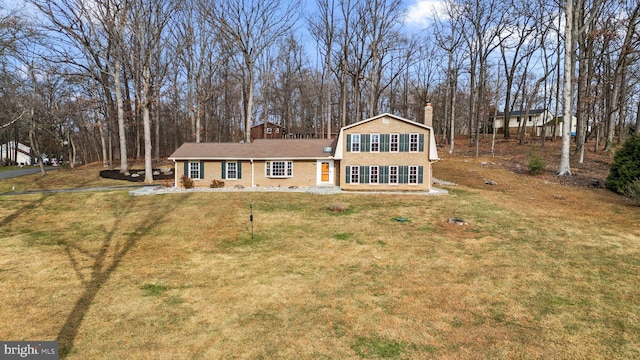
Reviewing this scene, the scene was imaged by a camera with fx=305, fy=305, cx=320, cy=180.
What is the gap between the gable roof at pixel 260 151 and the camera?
23719 millimetres

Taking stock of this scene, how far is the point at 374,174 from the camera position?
22.8 metres

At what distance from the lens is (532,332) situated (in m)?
6.80

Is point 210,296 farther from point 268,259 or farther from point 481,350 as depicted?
point 481,350

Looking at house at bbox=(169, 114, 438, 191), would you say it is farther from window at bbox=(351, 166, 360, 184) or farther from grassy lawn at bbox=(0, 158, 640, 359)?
grassy lawn at bbox=(0, 158, 640, 359)

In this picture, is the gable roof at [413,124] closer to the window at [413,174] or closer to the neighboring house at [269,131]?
the window at [413,174]

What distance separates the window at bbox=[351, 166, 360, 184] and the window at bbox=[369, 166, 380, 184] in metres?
0.90

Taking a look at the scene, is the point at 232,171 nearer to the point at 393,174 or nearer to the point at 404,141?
the point at 393,174

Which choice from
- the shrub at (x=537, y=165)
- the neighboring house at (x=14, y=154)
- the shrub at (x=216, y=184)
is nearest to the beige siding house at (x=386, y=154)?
the shrub at (x=537, y=165)

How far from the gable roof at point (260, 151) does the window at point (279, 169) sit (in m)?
0.54

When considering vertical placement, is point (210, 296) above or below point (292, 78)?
below

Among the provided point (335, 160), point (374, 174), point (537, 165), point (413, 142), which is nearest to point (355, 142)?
point (335, 160)

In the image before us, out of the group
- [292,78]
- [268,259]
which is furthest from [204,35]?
[268,259]

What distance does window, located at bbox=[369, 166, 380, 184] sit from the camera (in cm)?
2275

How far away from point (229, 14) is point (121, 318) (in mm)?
32094
